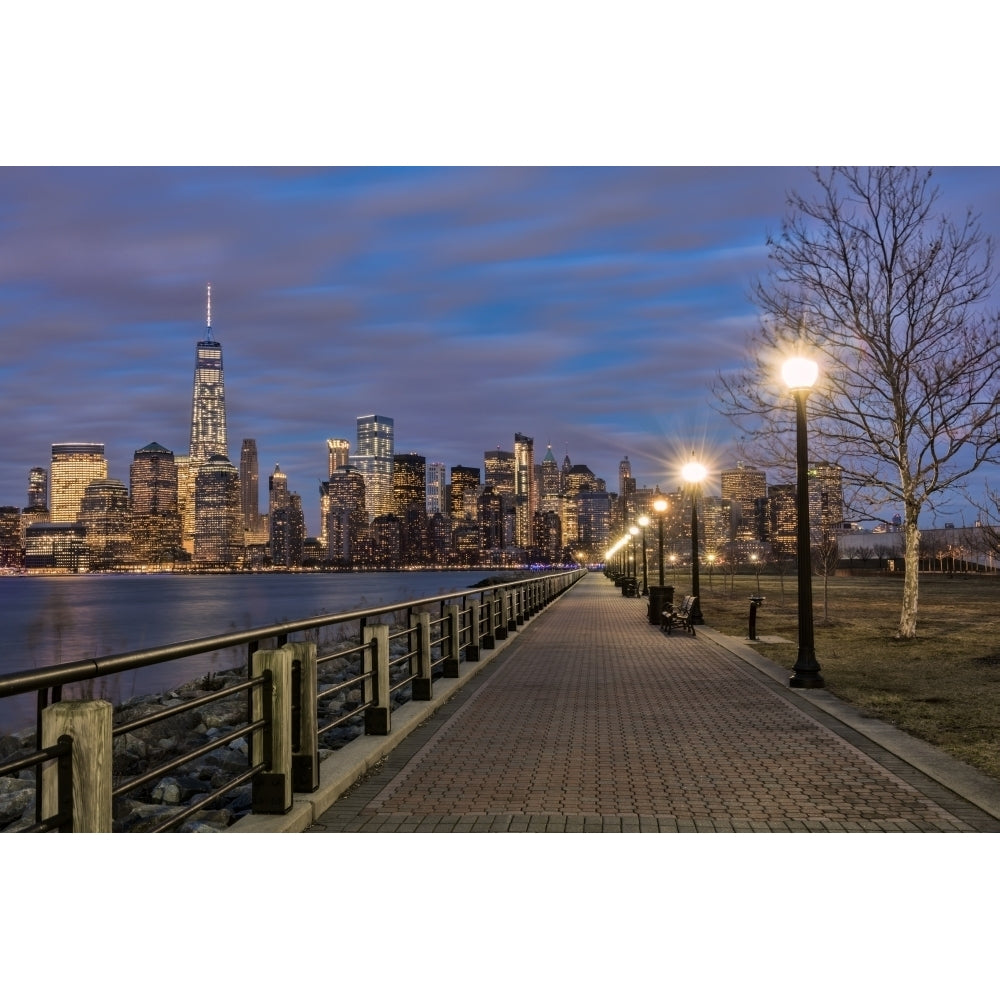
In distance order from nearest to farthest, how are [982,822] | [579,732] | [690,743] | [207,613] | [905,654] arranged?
[982,822]
[690,743]
[579,732]
[905,654]
[207,613]

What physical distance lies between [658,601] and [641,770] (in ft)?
62.3

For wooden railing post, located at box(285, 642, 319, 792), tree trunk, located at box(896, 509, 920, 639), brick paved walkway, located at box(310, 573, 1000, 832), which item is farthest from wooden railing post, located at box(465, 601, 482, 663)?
wooden railing post, located at box(285, 642, 319, 792)

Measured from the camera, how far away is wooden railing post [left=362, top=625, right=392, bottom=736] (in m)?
9.39

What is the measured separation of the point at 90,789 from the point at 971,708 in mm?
9963

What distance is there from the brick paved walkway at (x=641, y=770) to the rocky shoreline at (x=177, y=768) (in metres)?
1.40

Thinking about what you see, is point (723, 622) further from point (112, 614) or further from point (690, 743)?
point (112, 614)

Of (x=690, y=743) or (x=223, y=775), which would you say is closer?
(x=690, y=743)

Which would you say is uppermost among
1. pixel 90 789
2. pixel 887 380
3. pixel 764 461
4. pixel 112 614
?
pixel 887 380

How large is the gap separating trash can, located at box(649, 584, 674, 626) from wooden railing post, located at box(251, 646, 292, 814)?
21.0 metres

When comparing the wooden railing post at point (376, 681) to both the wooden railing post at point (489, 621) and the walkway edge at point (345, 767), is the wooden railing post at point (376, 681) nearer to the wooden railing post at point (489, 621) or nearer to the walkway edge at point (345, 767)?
the walkway edge at point (345, 767)

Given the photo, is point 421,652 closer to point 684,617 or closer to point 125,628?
point 684,617

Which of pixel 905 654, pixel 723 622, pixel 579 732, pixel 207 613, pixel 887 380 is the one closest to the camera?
pixel 579 732

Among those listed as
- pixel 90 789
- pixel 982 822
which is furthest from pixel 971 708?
pixel 90 789

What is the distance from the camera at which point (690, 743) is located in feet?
30.9
